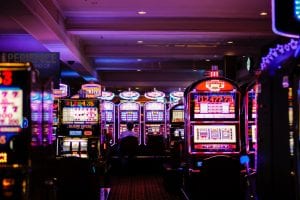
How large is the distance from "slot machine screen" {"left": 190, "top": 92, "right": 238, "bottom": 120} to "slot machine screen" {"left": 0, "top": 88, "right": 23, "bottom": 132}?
383 cm

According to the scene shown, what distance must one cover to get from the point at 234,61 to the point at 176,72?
5892mm

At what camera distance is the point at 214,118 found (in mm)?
7801

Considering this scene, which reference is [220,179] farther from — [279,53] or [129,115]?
[129,115]

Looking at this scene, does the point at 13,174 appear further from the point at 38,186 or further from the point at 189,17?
the point at 189,17

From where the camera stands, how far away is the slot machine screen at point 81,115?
9.76 metres

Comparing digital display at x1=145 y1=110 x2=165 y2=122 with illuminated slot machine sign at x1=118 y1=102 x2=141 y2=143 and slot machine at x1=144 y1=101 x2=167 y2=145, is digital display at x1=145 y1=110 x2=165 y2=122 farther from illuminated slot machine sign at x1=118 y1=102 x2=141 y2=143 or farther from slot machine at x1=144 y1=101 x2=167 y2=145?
illuminated slot machine sign at x1=118 y1=102 x2=141 y2=143

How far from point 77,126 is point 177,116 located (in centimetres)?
432

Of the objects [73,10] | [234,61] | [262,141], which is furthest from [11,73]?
[234,61]

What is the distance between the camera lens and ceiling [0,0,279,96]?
29.5 feet

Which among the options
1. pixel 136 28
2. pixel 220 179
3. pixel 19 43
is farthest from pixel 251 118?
pixel 19 43

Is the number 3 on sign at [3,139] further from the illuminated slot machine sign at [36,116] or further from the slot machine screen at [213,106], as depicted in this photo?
the slot machine screen at [213,106]

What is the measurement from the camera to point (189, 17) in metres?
10.3

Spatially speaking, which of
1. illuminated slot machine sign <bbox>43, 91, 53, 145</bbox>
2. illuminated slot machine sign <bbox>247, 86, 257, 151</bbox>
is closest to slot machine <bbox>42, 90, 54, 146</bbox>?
illuminated slot machine sign <bbox>43, 91, 53, 145</bbox>

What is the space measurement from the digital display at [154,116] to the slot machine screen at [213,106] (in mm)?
7621
